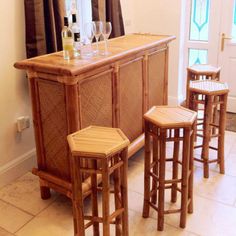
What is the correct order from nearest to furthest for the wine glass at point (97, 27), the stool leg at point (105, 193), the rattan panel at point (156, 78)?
the stool leg at point (105, 193) → the wine glass at point (97, 27) → the rattan panel at point (156, 78)

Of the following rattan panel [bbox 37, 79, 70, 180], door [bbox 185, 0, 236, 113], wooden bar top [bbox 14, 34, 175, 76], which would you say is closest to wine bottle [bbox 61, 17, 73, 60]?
wooden bar top [bbox 14, 34, 175, 76]

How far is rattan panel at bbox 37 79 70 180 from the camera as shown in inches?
Result: 89.4

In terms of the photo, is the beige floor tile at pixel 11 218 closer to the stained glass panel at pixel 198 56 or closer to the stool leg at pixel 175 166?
the stool leg at pixel 175 166

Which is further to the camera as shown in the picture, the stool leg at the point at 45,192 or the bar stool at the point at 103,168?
the stool leg at the point at 45,192

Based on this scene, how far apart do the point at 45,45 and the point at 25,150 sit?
0.93 m

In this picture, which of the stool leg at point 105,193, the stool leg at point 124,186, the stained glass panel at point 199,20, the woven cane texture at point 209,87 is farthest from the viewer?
the stained glass panel at point 199,20

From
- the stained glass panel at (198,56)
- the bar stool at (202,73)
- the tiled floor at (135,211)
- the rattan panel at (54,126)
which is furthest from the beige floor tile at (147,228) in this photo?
the stained glass panel at (198,56)

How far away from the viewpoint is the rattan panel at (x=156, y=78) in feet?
10.3

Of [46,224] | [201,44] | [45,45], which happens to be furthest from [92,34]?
[201,44]

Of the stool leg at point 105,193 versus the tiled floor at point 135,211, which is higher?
the stool leg at point 105,193

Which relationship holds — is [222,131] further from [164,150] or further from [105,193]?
[105,193]

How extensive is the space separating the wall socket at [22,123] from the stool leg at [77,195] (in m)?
1.13

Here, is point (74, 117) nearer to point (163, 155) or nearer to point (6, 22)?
Answer: point (163, 155)

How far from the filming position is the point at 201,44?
4285 millimetres
